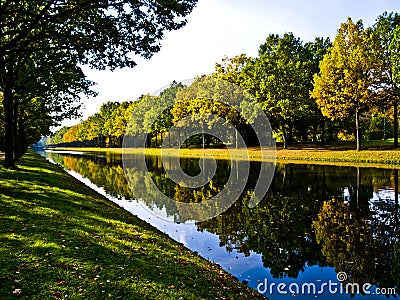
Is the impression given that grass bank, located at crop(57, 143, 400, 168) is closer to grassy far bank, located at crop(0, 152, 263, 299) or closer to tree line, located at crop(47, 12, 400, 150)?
tree line, located at crop(47, 12, 400, 150)

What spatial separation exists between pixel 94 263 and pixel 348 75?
34.9 m

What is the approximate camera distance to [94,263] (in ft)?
22.9

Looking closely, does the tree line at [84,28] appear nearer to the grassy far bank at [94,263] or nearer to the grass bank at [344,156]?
the grassy far bank at [94,263]

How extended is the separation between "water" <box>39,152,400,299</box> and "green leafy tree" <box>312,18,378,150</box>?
60.9 ft

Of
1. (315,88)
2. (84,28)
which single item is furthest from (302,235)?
(315,88)

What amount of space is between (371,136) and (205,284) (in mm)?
60366

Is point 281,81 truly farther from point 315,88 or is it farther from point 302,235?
point 302,235

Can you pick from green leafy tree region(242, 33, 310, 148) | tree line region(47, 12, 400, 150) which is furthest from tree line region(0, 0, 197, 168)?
green leafy tree region(242, 33, 310, 148)

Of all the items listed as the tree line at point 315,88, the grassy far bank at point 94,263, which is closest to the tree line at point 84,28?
the grassy far bank at point 94,263

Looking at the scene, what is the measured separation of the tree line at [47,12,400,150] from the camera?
118 ft

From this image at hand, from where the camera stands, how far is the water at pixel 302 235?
770cm

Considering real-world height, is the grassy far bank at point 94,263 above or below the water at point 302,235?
above

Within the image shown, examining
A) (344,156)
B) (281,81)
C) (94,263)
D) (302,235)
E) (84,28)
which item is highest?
(281,81)

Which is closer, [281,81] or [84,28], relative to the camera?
[84,28]
